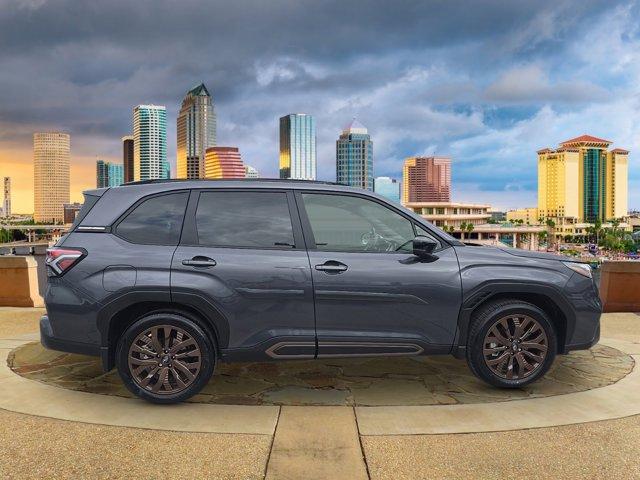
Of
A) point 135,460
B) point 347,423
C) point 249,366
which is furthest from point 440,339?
point 135,460

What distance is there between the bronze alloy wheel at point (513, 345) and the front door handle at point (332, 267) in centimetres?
137

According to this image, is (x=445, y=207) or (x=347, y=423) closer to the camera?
(x=347, y=423)

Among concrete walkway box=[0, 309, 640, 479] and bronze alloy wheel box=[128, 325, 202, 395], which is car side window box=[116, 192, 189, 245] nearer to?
bronze alloy wheel box=[128, 325, 202, 395]

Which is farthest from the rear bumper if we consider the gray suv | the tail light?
the tail light

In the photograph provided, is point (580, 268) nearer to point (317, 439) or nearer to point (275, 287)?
point (275, 287)

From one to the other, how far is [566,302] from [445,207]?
12927 cm

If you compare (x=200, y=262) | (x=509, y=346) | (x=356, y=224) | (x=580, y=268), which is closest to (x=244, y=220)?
(x=200, y=262)

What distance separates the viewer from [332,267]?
4273mm

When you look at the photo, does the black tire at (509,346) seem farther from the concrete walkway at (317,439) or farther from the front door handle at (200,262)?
the front door handle at (200,262)

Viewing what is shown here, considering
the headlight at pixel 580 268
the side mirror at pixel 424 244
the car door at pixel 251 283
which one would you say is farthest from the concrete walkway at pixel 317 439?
the side mirror at pixel 424 244

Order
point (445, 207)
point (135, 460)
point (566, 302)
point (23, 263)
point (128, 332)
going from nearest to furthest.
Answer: point (135, 460)
point (128, 332)
point (566, 302)
point (23, 263)
point (445, 207)

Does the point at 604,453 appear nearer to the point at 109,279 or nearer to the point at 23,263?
the point at 109,279

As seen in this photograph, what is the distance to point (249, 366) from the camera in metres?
5.41

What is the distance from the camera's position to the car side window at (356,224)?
444 centimetres
